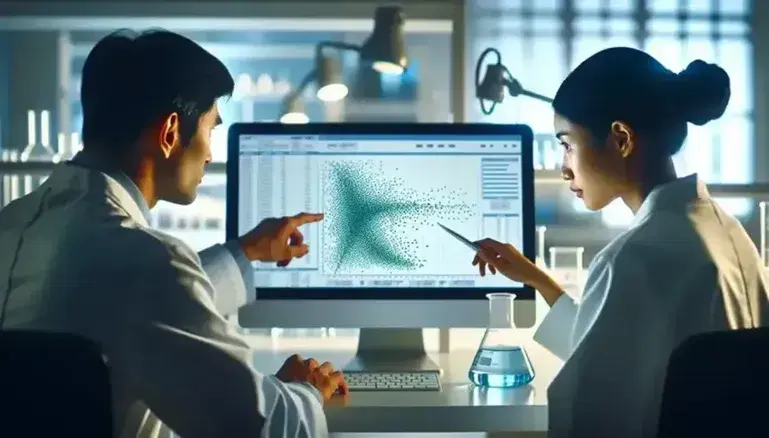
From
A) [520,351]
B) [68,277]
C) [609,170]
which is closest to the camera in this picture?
[68,277]

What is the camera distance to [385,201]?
1.53m

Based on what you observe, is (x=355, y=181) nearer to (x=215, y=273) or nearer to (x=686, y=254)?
(x=215, y=273)

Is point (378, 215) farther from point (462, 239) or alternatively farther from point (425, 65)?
point (425, 65)

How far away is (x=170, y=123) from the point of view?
3.73 feet

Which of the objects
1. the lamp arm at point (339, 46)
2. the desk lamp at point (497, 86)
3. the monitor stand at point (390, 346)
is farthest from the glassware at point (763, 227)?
the lamp arm at point (339, 46)

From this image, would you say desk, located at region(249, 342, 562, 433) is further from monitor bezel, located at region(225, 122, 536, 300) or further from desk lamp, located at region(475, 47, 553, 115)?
desk lamp, located at region(475, 47, 553, 115)

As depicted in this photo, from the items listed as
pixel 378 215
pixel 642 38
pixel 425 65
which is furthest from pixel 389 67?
pixel 642 38

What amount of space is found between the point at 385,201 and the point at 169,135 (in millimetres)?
492

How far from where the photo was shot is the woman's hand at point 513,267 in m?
1.46

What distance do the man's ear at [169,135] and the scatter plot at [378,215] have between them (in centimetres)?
42

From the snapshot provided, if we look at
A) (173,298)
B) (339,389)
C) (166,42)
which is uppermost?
(166,42)

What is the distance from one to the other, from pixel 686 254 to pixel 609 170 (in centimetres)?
22

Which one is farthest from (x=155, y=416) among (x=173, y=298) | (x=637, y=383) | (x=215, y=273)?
(x=637, y=383)

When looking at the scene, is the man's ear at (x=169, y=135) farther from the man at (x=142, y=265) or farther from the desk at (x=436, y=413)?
the desk at (x=436, y=413)
